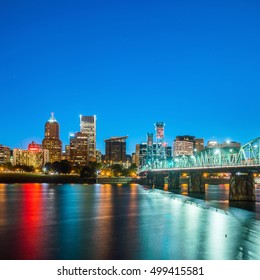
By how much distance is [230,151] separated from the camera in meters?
114

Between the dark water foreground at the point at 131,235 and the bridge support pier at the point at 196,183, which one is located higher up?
the bridge support pier at the point at 196,183

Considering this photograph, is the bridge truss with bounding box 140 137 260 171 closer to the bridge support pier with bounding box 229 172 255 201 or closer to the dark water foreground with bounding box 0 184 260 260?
the bridge support pier with bounding box 229 172 255 201

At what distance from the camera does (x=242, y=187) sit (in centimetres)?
9112

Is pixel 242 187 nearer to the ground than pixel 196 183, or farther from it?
nearer to the ground

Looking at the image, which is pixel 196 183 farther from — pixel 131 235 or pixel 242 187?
pixel 131 235

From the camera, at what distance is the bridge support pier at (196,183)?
454ft

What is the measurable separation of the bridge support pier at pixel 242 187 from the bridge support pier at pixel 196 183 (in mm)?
45836

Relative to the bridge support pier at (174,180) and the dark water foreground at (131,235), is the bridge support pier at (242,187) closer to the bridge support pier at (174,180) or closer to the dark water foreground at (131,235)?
the dark water foreground at (131,235)

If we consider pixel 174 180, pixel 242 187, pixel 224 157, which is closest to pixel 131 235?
pixel 242 187

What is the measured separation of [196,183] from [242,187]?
48.3 meters

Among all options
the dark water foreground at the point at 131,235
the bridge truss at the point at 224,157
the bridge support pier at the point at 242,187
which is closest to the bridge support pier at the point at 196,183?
the bridge truss at the point at 224,157

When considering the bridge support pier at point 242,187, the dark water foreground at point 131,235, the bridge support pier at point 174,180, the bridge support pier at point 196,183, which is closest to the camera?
the dark water foreground at point 131,235

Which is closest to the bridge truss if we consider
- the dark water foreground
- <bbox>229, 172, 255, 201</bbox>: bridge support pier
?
<bbox>229, 172, 255, 201</bbox>: bridge support pier
